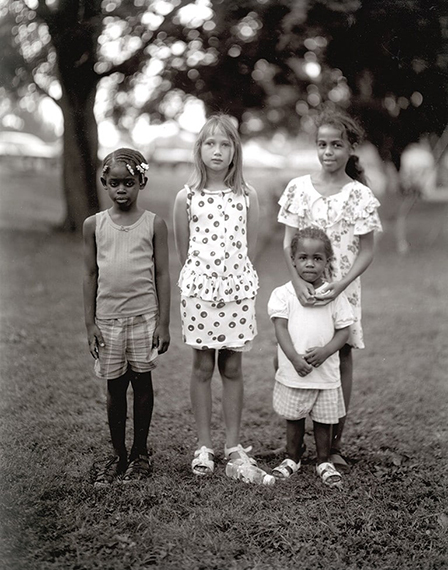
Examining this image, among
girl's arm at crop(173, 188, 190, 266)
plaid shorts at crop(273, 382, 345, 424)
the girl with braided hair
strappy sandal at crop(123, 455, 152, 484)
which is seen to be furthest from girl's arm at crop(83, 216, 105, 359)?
plaid shorts at crop(273, 382, 345, 424)

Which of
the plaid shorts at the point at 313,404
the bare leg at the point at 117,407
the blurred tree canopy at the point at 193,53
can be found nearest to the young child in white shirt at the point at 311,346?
the plaid shorts at the point at 313,404

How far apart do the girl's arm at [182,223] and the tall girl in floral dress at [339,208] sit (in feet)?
1.87

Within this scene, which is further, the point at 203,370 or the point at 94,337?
the point at 203,370

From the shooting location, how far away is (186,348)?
6043mm

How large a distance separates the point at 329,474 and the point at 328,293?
96cm

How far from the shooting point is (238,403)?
3.56 meters

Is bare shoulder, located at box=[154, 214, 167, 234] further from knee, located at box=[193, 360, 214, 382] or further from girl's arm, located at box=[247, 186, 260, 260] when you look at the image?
knee, located at box=[193, 360, 214, 382]

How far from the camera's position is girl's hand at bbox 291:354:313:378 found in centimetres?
336

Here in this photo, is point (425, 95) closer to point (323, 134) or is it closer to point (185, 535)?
point (323, 134)

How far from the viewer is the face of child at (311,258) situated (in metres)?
3.37

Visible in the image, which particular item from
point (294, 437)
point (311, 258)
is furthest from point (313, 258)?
point (294, 437)

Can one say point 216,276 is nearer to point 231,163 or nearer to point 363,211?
point 231,163

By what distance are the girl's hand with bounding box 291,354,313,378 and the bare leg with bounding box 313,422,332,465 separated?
13.1 inches

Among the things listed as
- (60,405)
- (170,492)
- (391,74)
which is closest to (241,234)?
(170,492)
